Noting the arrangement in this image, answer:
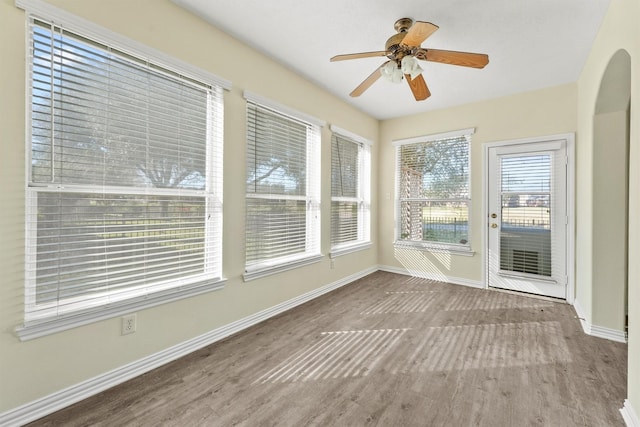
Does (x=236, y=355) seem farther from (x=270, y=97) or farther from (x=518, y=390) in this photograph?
(x=270, y=97)

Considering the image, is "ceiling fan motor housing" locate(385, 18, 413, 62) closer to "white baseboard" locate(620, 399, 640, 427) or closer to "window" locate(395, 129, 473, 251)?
"window" locate(395, 129, 473, 251)

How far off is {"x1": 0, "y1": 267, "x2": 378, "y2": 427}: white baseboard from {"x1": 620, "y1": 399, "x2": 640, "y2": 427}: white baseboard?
2.63m

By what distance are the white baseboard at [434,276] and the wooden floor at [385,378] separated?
1113 mm

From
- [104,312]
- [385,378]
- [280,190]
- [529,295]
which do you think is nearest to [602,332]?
[529,295]

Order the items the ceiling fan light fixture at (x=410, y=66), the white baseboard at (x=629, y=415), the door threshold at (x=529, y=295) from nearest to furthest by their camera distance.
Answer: the white baseboard at (x=629, y=415), the ceiling fan light fixture at (x=410, y=66), the door threshold at (x=529, y=295)

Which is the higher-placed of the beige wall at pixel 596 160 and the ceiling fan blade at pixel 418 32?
the ceiling fan blade at pixel 418 32

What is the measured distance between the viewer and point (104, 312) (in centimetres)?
183

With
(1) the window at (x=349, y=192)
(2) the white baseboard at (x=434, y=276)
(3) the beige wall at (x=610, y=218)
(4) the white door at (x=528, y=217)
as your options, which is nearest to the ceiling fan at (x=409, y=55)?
(3) the beige wall at (x=610, y=218)

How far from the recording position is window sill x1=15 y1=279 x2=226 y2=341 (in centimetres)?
158

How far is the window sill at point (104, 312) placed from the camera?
1575mm

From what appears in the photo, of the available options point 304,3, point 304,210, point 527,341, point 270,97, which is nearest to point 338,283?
point 304,210

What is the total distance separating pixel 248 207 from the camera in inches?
111

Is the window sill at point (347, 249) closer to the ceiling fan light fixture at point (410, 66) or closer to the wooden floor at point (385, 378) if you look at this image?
the wooden floor at point (385, 378)

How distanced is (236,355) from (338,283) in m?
2.04
